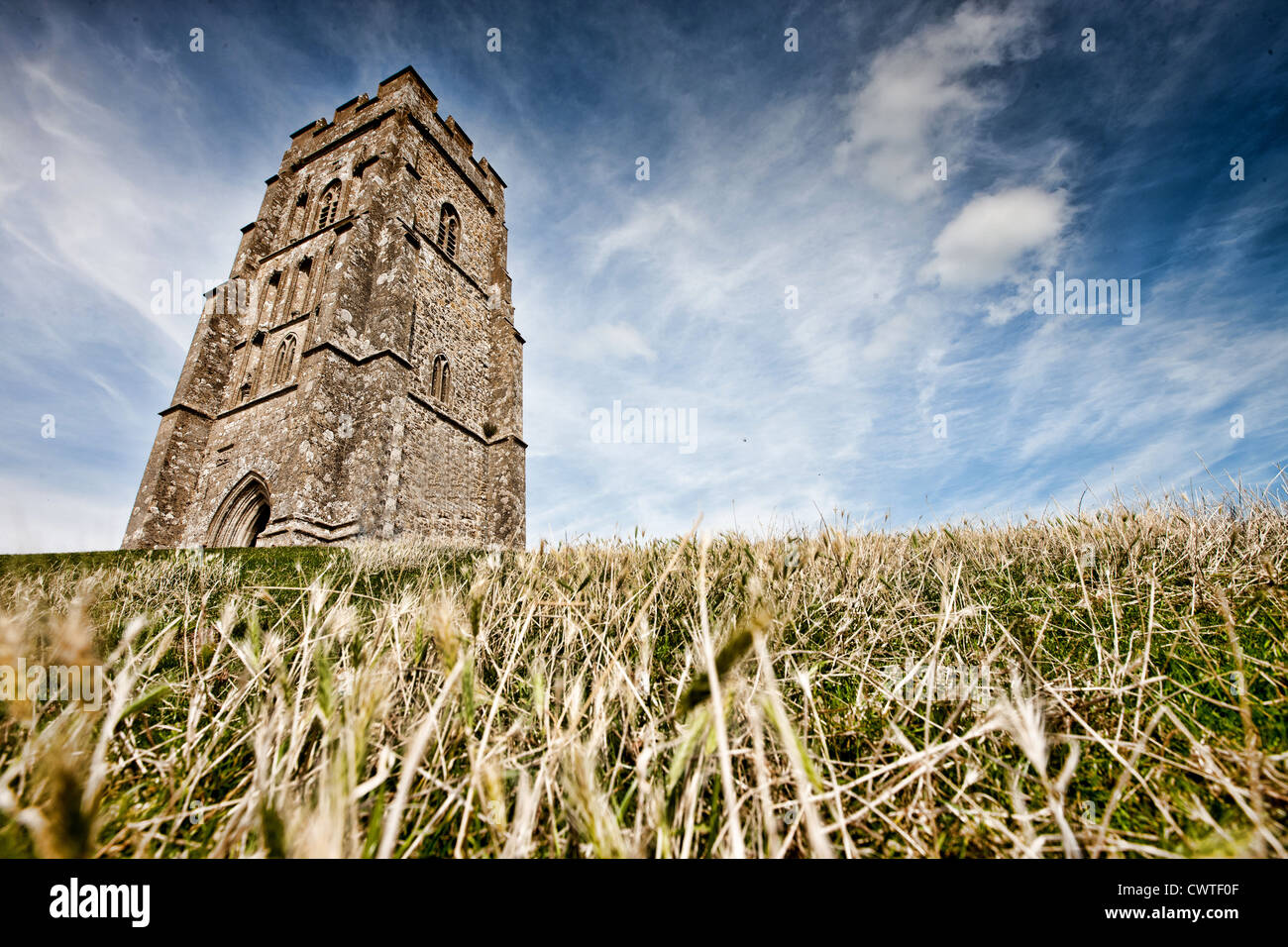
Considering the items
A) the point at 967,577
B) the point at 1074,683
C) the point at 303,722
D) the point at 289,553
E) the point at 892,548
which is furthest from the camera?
the point at 289,553

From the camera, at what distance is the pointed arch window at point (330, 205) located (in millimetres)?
19281

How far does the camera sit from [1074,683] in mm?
1402


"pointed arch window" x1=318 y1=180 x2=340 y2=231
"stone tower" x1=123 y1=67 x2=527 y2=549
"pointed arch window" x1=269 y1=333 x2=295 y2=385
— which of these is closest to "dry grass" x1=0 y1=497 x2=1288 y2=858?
"stone tower" x1=123 y1=67 x2=527 y2=549

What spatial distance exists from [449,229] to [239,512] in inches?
542

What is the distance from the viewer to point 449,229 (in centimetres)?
2089

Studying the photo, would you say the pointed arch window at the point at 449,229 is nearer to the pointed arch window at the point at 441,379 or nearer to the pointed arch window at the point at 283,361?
the pointed arch window at the point at 441,379

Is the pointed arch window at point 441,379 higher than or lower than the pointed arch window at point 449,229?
lower

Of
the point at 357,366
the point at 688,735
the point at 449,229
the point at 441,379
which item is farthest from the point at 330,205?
the point at 688,735

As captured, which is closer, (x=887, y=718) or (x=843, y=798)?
(x=843, y=798)

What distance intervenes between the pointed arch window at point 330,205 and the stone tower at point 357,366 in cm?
10

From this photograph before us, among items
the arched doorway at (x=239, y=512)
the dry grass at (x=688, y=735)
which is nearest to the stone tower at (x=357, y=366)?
the arched doorway at (x=239, y=512)
